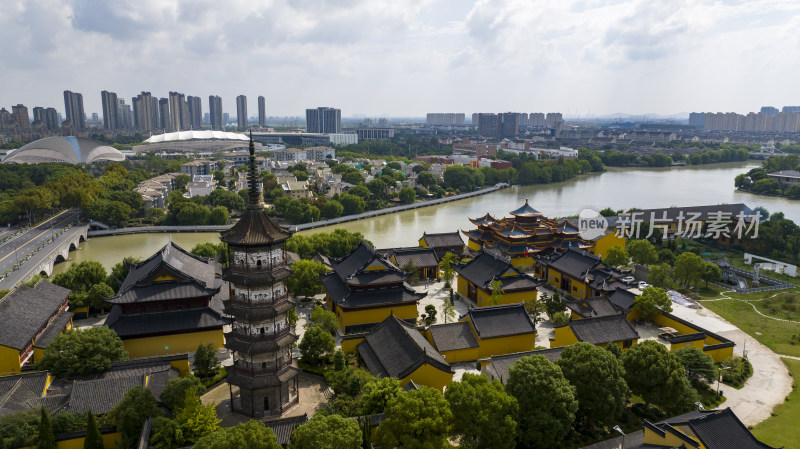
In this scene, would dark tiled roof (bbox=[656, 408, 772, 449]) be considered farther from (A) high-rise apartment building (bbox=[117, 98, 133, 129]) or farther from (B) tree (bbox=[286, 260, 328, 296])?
(A) high-rise apartment building (bbox=[117, 98, 133, 129])

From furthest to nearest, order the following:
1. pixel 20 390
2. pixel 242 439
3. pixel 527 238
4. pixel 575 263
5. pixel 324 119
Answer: pixel 324 119, pixel 527 238, pixel 575 263, pixel 20 390, pixel 242 439

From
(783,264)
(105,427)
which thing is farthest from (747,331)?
(105,427)

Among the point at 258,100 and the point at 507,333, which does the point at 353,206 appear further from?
the point at 258,100

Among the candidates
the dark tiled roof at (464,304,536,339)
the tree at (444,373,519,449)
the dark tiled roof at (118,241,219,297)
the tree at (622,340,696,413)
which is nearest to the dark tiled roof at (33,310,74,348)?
the dark tiled roof at (118,241,219,297)

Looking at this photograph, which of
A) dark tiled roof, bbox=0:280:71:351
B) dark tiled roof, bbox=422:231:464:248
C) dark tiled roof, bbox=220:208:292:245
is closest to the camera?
dark tiled roof, bbox=220:208:292:245

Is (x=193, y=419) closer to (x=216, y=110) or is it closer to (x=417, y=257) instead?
(x=417, y=257)

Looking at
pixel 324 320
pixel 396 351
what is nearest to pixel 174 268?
pixel 324 320
